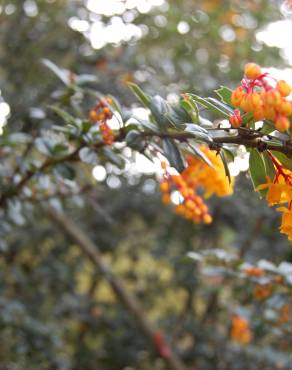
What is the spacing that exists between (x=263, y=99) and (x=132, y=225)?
3163mm

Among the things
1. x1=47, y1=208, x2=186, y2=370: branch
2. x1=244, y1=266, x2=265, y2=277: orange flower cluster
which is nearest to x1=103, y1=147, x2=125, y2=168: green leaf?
x1=244, y1=266, x2=265, y2=277: orange flower cluster

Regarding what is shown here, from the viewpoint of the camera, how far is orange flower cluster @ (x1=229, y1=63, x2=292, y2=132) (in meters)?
0.71

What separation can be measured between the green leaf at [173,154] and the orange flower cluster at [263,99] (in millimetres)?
177

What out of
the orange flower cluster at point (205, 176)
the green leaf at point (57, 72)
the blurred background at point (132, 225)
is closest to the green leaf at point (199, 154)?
the orange flower cluster at point (205, 176)

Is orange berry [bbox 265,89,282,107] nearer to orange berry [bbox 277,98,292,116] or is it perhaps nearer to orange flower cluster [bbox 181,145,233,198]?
orange berry [bbox 277,98,292,116]

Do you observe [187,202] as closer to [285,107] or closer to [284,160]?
[284,160]

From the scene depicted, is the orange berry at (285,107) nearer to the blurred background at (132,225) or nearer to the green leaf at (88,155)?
the green leaf at (88,155)

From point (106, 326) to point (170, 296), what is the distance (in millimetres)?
823

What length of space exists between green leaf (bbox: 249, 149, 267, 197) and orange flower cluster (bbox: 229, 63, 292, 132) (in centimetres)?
12

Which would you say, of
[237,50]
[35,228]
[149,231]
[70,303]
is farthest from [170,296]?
[237,50]

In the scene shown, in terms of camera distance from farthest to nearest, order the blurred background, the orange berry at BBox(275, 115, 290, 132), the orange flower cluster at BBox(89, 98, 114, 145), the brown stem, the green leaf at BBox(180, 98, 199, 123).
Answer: the blurred background
the orange flower cluster at BBox(89, 98, 114, 145)
the green leaf at BBox(180, 98, 199, 123)
the brown stem
the orange berry at BBox(275, 115, 290, 132)

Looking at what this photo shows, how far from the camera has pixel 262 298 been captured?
1.72 m

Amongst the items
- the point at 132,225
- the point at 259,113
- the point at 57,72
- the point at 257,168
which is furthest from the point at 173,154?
the point at 132,225

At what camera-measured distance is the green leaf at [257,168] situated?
0.91 m
